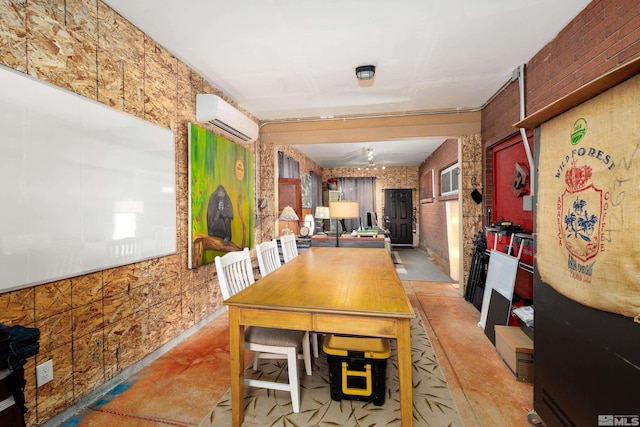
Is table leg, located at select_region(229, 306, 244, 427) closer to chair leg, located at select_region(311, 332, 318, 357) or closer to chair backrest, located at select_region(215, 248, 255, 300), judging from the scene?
chair backrest, located at select_region(215, 248, 255, 300)

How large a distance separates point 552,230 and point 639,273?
1.49 feet

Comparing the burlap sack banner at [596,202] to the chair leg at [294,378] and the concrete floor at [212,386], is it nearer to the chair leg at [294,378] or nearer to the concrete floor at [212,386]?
the concrete floor at [212,386]

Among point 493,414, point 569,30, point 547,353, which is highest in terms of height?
point 569,30

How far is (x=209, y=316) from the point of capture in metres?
3.11

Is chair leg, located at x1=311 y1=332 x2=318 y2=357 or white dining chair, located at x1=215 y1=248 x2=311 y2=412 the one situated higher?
white dining chair, located at x1=215 y1=248 x2=311 y2=412

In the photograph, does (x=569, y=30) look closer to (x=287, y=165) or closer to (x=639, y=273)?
(x=639, y=273)

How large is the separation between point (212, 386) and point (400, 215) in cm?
769

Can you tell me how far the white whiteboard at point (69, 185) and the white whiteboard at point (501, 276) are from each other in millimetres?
3211

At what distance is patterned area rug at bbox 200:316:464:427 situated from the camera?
1608mm

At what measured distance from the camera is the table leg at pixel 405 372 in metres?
1.34

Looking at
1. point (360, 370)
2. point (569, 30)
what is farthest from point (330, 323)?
point (569, 30)

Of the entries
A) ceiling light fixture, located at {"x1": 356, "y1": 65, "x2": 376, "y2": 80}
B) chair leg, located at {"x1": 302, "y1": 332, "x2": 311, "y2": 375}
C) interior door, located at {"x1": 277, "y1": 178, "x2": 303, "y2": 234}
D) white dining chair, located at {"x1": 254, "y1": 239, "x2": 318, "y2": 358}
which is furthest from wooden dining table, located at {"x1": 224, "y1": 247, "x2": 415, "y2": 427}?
interior door, located at {"x1": 277, "y1": 178, "x2": 303, "y2": 234}

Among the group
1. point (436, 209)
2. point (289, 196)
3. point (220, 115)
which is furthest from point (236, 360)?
point (436, 209)

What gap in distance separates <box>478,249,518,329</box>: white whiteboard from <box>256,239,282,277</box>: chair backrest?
225 centimetres
